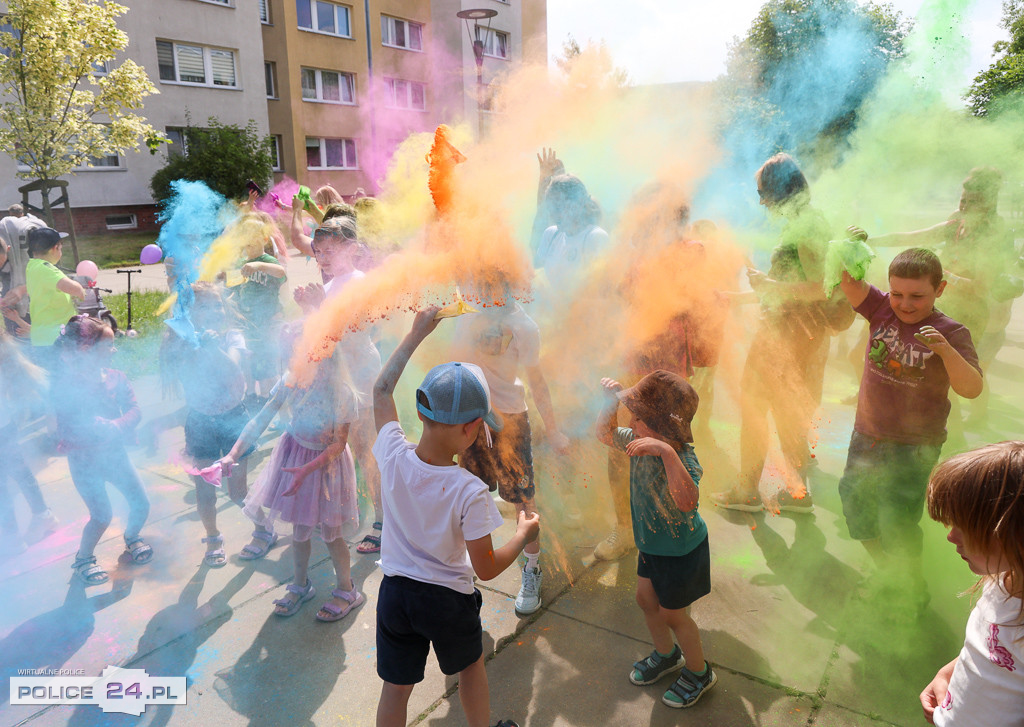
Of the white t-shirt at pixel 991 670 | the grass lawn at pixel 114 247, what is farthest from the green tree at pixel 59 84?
the white t-shirt at pixel 991 670

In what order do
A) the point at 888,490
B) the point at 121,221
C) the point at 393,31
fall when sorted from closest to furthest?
the point at 888,490 < the point at 393,31 < the point at 121,221

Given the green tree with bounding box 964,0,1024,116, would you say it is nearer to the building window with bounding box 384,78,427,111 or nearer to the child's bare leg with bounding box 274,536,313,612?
the child's bare leg with bounding box 274,536,313,612

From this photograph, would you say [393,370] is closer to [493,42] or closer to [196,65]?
[493,42]

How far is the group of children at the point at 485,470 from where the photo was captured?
5.04 ft

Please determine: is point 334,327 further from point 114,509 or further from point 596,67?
point 596,67

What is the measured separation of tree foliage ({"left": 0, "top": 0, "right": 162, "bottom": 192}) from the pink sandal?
12.5 m

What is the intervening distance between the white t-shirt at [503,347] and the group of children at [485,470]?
1 centimetres

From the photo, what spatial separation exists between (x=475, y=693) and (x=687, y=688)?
35.0 inches

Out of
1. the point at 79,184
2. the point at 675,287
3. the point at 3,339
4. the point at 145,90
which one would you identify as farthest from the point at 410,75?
the point at 675,287

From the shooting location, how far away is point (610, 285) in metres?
3.82

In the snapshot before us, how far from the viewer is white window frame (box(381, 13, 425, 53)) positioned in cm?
1739

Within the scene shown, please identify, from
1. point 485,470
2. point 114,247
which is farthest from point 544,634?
point 114,247

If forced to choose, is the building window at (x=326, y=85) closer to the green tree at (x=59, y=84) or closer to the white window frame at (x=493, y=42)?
the white window frame at (x=493, y=42)

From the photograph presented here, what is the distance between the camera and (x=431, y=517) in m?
2.12
